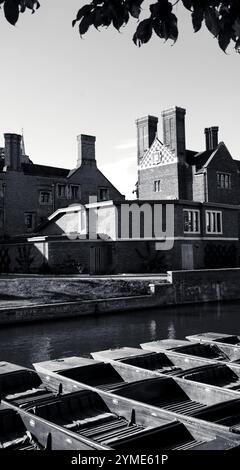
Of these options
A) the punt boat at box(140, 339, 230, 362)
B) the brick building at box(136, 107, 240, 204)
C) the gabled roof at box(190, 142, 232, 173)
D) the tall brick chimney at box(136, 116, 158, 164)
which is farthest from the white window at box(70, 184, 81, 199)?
the punt boat at box(140, 339, 230, 362)

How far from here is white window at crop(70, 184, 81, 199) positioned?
5050 centimetres

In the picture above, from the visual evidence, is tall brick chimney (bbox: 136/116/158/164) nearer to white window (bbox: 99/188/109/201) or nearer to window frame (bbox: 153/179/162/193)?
window frame (bbox: 153/179/162/193)

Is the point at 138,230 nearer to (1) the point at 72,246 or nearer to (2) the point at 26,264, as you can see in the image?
(1) the point at 72,246

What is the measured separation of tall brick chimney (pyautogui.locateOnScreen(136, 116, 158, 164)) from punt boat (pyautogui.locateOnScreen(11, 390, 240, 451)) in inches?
1683

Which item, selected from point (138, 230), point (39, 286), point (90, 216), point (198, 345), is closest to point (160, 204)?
point (138, 230)

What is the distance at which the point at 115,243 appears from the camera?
38.5 meters

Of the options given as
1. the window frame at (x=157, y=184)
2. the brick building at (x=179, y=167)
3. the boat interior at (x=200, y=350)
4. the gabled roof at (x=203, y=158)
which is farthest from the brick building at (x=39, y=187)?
the boat interior at (x=200, y=350)

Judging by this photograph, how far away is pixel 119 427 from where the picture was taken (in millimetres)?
9219

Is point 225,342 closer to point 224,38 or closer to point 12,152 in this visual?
point 224,38

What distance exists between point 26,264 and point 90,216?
6869 mm

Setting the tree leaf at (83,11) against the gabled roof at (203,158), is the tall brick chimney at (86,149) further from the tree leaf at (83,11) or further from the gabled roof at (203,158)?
the tree leaf at (83,11)

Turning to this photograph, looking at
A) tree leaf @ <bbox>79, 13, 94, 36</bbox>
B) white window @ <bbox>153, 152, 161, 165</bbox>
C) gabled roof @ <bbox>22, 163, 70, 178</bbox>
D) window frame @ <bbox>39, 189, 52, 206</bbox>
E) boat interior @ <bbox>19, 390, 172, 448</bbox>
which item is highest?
white window @ <bbox>153, 152, 161, 165</bbox>

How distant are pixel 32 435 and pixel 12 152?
134ft

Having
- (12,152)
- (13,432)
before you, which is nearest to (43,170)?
(12,152)
